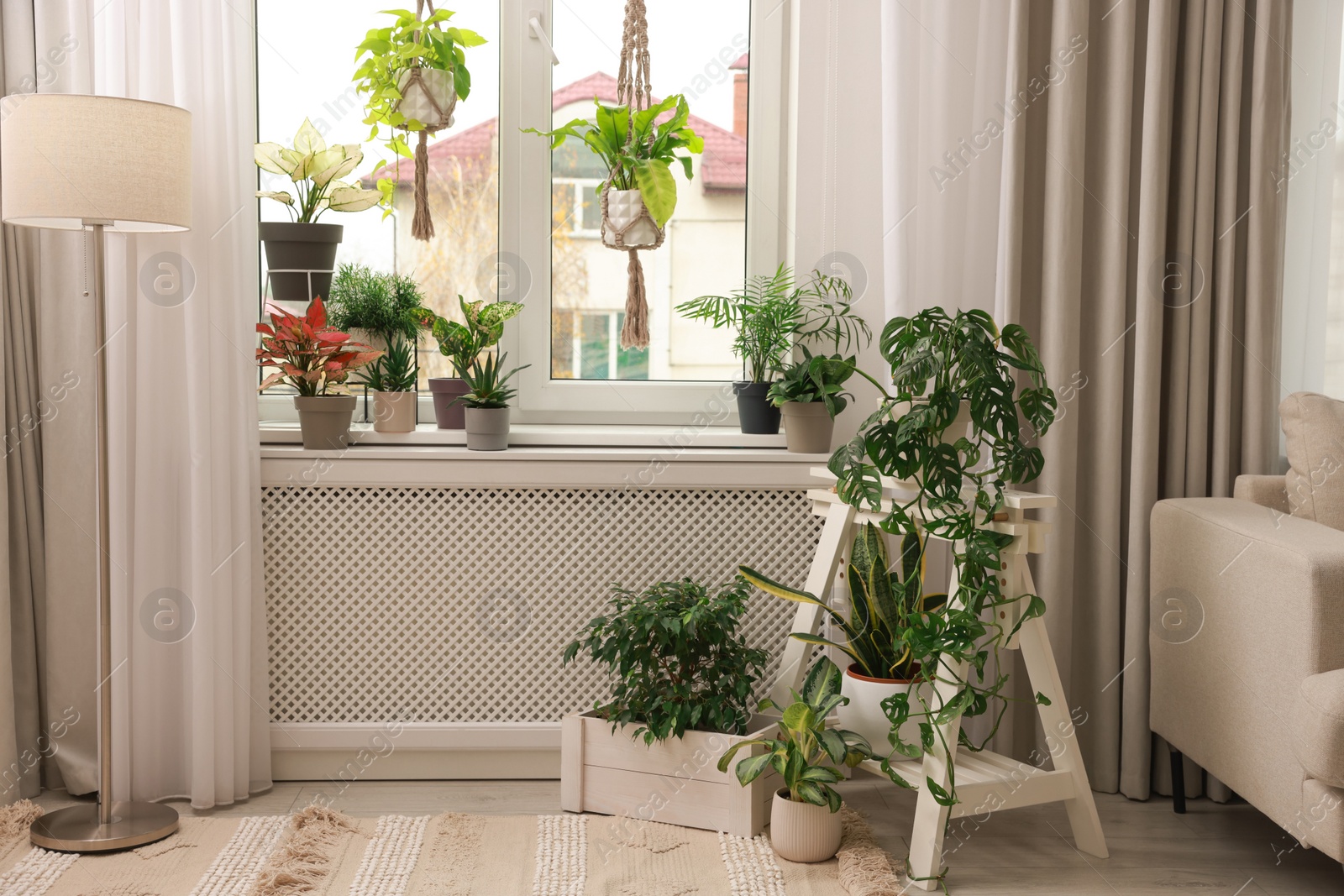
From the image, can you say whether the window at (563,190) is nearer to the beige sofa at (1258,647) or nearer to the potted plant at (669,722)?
the potted plant at (669,722)

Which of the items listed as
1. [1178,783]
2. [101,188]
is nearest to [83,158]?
[101,188]

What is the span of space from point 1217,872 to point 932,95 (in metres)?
1.69

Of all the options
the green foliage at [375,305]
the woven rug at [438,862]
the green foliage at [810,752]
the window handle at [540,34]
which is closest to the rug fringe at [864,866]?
the woven rug at [438,862]

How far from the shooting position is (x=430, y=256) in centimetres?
248

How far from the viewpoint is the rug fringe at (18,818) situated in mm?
1948

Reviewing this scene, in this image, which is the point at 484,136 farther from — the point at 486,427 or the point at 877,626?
the point at 877,626

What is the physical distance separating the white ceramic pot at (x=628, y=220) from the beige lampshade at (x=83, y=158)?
898 mm

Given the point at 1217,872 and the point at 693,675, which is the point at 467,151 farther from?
the point at 1217,872

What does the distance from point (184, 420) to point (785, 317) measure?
4.34 ft

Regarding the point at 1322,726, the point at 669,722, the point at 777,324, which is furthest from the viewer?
the point at 777,324

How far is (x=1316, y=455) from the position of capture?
1.92 metres

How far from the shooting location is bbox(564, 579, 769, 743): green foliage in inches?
77.7

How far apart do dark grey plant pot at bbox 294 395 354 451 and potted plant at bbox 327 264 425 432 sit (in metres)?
0.09

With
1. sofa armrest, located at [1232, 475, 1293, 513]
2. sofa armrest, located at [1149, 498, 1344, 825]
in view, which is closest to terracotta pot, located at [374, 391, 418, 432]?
sofa armrest, located at [1149, 498, 1344, 825]
